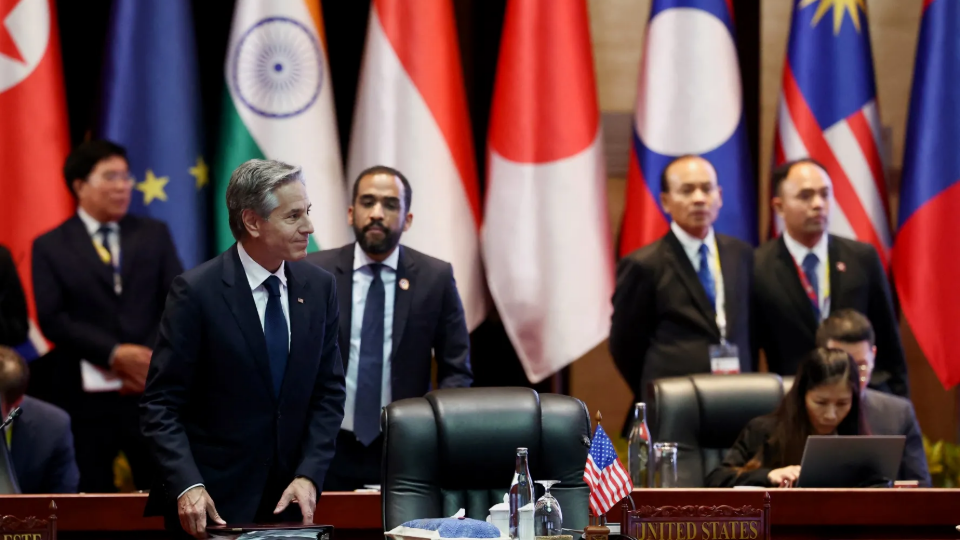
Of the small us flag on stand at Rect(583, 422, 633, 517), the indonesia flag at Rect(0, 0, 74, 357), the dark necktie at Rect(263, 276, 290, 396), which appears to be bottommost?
the small us flag on stand at Rect(583, 422, 633, 517)

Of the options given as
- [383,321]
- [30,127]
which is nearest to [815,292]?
[383,321]

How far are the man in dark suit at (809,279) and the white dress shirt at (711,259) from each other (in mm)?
210

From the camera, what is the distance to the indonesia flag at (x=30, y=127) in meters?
5.58

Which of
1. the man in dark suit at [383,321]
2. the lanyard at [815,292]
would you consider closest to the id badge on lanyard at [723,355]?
the lanyard at [815,292]

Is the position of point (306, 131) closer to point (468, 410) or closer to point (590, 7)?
point (590, 7)

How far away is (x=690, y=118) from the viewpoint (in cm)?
586

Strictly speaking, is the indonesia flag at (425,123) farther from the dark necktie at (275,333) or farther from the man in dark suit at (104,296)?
the dark necktie at (275,333)

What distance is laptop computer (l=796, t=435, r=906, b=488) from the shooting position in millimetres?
3693

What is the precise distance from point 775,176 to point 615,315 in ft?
3.09

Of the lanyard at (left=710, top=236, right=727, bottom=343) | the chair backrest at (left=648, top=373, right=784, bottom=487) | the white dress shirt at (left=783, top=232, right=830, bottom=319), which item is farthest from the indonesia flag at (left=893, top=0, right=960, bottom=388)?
the chair backrest at (left=648, top=373, right=784, bottom=487)

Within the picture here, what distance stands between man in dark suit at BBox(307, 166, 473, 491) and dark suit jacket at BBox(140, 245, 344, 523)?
1356mm

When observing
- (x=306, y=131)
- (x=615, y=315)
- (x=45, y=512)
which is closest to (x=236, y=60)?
(x=306, y=131)

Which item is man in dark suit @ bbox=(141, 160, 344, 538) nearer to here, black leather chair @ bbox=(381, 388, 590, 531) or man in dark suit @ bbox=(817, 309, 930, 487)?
black leather chair @ bbox=(381, 388, 590, 531)

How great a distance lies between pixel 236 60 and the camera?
18.9ft
